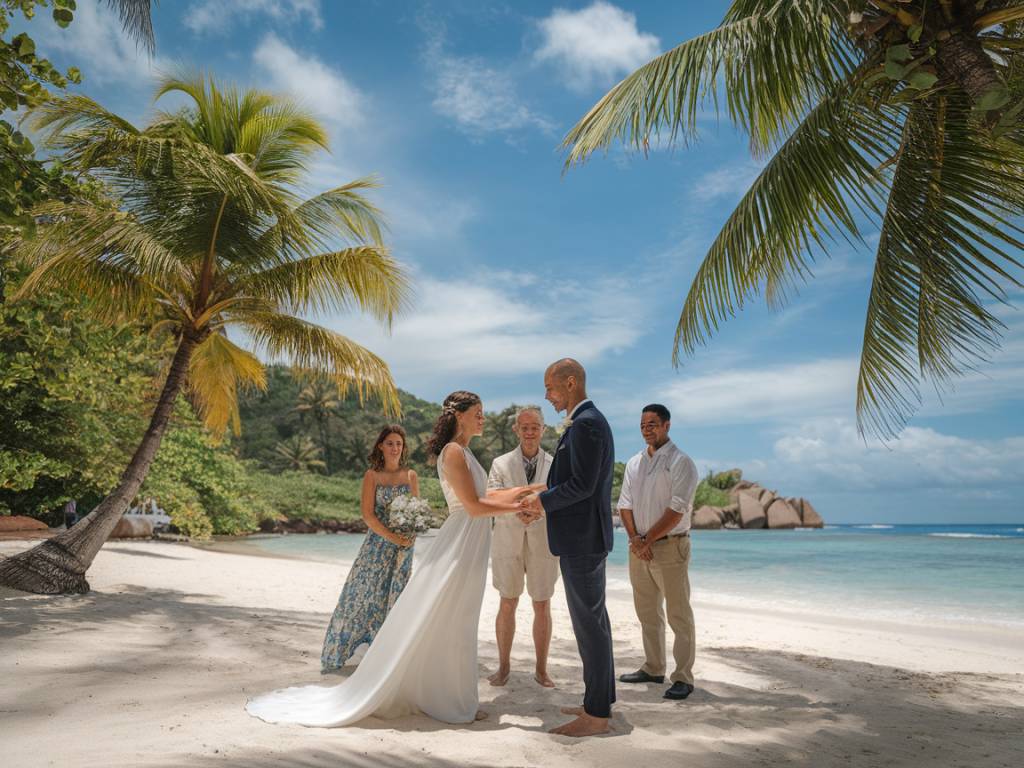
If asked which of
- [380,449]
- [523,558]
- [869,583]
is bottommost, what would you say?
[869,583]

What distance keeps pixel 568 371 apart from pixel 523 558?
5.71 feet

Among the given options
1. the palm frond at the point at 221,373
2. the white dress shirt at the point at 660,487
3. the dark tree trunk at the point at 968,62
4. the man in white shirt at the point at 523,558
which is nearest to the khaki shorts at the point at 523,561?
the man in white shirt at the point at 523,558

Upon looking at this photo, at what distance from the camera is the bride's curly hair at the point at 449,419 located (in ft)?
14.4

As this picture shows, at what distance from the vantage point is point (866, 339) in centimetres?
566

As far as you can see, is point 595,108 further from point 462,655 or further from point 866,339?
point 462,655

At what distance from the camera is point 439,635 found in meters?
4.13

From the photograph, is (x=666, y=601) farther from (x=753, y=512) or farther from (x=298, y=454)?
(x=753, y=512)

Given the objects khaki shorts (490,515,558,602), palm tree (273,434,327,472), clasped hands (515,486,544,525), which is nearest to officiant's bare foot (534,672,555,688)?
khaki shorts (490,515,558,602)

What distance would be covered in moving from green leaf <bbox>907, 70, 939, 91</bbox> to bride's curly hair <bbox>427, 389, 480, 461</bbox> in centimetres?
283

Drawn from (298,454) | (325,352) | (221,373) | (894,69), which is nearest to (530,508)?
(894,69)

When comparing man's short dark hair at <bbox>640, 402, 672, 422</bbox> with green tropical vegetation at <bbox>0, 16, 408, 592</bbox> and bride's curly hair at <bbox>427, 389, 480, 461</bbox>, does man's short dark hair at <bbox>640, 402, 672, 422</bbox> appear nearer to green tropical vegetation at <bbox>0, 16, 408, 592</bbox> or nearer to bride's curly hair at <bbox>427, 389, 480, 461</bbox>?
bride's curly hair at <bbox>427, 389, 480, 461</bbox>

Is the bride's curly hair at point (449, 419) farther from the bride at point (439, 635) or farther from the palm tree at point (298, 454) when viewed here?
the palm tree at point (298, 454)

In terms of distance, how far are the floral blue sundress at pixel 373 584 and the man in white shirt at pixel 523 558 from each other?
2.61ft

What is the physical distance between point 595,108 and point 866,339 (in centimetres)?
275
